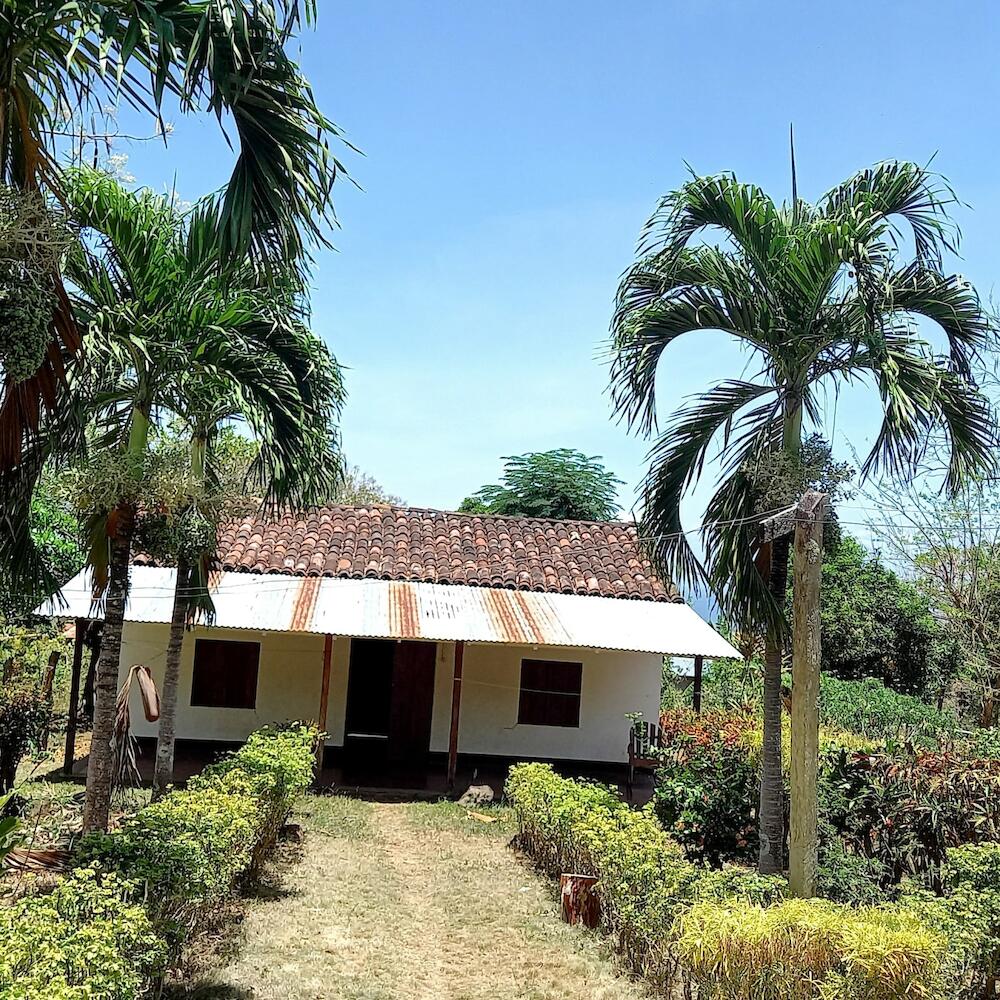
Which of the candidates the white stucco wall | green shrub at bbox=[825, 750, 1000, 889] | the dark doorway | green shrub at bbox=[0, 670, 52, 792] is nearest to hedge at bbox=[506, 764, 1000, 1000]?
green shrub at bbox=[825, 750, 1000, 889]

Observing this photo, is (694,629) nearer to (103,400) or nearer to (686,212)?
(686,212)

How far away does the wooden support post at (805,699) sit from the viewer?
6129 millimetres

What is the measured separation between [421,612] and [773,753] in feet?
22.2

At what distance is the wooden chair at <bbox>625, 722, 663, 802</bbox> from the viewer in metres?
13.9

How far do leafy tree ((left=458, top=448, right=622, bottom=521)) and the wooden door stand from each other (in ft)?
38.5

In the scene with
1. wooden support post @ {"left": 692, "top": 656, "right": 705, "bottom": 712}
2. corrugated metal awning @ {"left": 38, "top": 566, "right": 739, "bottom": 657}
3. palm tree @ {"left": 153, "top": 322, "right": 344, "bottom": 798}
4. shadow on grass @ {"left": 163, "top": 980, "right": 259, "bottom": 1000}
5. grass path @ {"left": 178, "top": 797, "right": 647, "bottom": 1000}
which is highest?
palm tree @ {"left": 153, "top": 322, "right": 344, "bottom": 798}

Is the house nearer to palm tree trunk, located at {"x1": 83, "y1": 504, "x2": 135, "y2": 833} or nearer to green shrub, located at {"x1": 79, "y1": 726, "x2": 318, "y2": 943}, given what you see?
green shrub, located at {"x1": 79, "y1": 726, "x2": 318, "y2": 943}

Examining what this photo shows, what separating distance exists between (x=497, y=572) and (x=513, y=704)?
6.88 feet

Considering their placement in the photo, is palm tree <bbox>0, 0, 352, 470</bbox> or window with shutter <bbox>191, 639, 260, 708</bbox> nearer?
palm tree <bbox>0, 0, 352, 470</bbox>

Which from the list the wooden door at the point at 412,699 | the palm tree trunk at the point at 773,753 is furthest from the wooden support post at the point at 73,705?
the palm tree trunk at the point at 773,753

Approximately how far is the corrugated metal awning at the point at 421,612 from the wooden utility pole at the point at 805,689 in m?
6.42

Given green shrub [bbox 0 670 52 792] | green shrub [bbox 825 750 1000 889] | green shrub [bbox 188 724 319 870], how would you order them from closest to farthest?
green shrub [bbox 188 724 319 870] → green shrub [bbox 825 750 1000 889] → green shrub [bbox 0 670 52 792]

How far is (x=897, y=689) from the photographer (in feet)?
82.5

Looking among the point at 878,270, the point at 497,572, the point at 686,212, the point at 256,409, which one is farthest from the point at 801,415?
the point at 497,572
